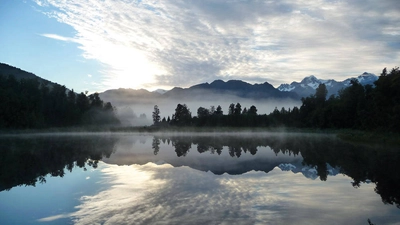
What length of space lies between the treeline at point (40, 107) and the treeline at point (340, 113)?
32.3 meters

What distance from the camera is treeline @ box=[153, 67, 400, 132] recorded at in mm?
39969

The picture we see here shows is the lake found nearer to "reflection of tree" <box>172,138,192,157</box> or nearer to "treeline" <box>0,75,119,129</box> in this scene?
"reflection of tree" <box>172,138,192,157</box>

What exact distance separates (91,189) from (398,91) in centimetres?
3792

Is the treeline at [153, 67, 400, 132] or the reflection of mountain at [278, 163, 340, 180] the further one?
the treeline at [153, 67, 400, 132]

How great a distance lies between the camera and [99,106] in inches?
4673

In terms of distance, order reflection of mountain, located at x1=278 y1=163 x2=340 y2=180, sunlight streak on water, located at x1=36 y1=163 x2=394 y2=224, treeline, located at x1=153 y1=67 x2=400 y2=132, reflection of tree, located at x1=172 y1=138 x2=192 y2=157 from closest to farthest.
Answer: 1. sunlight streak on water, located at x1=36 y1=163 x2=394 y2=224
2. reflection of mountain, located at x1=278 y1=163 x2=340 y2=180
3. reflection of tree, located at x1=172 y1=138 x2=192 y2=157
4. treeline, located at x1=153 y1=67 x2=400 y2=132

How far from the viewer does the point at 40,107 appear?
82.6 meters

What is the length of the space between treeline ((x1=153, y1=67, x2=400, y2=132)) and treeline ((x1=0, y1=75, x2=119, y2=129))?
3226 centimetres

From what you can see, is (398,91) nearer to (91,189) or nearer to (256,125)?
(91,189)

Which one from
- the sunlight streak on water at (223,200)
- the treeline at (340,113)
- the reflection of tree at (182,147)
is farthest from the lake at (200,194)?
the treeline at (340,113)

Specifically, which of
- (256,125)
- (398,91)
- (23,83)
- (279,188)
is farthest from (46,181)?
(256,125)

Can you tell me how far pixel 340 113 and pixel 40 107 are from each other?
7037 cm

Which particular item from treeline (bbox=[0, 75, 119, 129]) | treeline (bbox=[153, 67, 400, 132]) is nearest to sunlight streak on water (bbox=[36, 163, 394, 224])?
treeline (bbox=[153, 67, 400, 132])

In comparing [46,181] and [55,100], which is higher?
[55,100]
